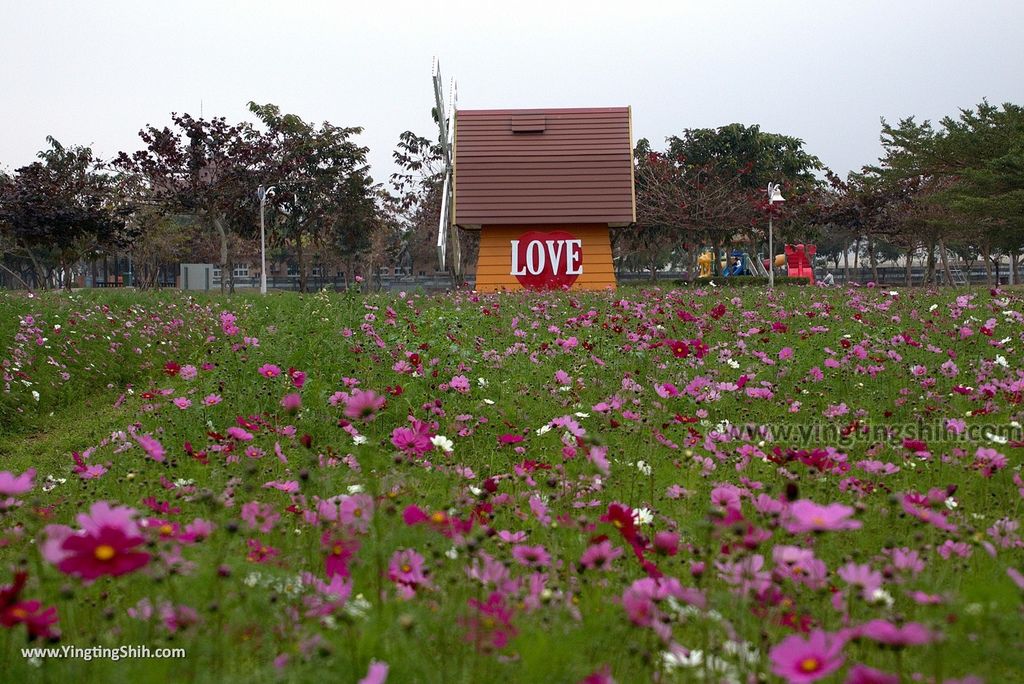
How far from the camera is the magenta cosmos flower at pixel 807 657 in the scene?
1.40m

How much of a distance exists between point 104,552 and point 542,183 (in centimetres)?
1920

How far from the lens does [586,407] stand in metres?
5.55

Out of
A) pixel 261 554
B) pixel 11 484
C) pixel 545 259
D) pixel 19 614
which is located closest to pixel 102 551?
pixel 19 614

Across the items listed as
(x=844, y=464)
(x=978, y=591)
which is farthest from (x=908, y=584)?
(x=844, y=464)

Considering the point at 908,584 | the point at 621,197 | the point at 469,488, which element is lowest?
the point at 469,488

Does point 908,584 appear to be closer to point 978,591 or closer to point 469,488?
point 978,591

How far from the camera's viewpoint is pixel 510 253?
2059 cm

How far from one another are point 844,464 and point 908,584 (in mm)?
2004

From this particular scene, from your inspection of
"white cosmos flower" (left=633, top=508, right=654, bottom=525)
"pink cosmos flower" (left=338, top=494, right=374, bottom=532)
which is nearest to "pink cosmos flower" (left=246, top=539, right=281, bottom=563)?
"pink cosmos flower" (left=338, top=494, right=374, bottom=532)

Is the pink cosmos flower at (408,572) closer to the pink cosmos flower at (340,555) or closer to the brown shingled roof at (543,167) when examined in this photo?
the pink cosmos flower at (340,555)

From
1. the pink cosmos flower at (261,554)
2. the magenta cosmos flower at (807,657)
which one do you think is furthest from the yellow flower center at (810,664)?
the pink cosmos flower at (261,554)

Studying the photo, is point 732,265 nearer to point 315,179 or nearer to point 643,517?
point 315,179

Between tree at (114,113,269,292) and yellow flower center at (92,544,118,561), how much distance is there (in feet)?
107

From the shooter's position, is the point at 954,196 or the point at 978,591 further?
the point at 954,196
